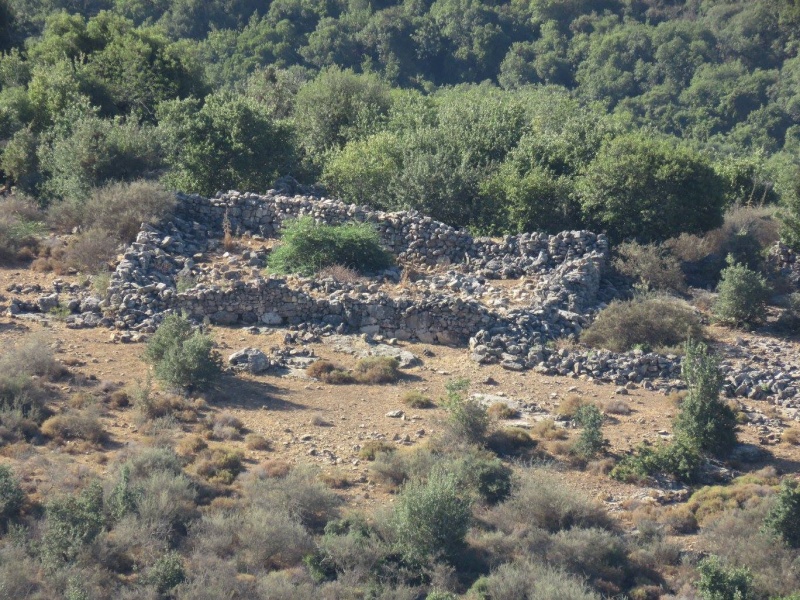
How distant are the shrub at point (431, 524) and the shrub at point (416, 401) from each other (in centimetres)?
383

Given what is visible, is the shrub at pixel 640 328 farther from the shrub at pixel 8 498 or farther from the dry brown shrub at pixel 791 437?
the shrub at pixel 8 498

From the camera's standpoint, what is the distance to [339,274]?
2400 centimetres

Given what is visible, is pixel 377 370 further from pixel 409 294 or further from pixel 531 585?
pixel 531 585

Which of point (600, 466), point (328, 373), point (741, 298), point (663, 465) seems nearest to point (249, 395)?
point (328, 373)

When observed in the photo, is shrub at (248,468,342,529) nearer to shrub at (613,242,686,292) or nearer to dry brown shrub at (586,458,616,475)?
dry brown shrub at (586,458,616,475)

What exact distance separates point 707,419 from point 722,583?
411cm

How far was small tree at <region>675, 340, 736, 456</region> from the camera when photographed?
60.0 ft

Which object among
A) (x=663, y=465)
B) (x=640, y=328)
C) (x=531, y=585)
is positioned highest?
(x=640, y=328)

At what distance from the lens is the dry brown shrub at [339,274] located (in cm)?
2386

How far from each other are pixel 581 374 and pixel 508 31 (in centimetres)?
4526

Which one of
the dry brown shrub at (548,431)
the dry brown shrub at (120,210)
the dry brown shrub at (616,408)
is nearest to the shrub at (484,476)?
the dry brown shrub at (548,431)

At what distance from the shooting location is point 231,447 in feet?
58.5

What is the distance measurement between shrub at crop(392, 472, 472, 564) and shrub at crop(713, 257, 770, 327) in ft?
34.0

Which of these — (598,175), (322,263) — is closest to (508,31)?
(598,175)
